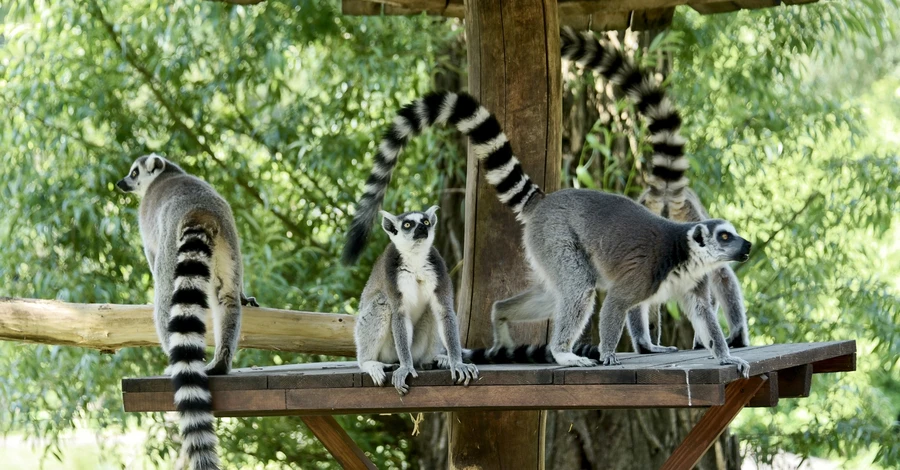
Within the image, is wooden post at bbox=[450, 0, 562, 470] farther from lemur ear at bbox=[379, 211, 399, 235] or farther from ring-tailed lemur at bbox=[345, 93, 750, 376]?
lemur ear at bbox=[379, 211, 399, 235]

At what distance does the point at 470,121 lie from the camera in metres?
4.30

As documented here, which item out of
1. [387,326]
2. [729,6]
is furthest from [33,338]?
[729,6]

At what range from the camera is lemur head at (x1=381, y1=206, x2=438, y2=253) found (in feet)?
12.7

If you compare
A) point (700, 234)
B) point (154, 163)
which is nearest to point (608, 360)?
point (700, 234)

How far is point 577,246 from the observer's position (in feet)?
13.7

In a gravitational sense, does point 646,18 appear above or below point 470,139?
above

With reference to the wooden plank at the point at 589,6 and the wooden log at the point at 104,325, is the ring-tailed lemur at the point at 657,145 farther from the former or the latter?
the wooden log at the point at 104,325

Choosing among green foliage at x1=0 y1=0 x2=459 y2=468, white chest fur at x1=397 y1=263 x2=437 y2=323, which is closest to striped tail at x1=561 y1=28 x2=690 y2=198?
white chest fur at x1=397 y1=263 x2=437 y2=323

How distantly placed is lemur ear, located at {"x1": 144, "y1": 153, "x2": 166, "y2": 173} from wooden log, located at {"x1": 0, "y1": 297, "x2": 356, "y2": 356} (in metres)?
0.73

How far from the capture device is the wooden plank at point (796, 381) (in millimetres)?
4465

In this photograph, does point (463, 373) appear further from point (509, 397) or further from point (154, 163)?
point (154, 163)

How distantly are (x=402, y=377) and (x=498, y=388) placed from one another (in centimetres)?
36

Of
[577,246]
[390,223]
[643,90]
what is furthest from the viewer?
[643,90]

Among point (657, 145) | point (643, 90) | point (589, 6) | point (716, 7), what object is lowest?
point (657, 145)
